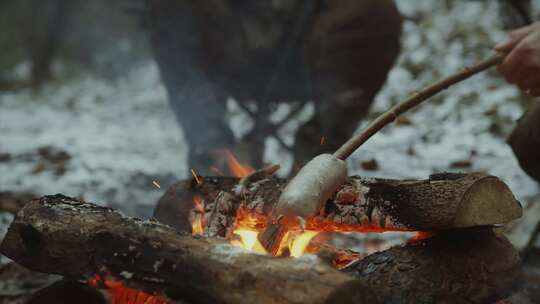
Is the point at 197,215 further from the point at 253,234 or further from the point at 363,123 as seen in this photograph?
the point at 363,123

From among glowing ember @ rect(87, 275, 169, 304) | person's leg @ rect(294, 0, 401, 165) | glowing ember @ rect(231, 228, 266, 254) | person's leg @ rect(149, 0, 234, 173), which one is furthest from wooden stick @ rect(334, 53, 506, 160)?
person's leg @ rect(149, 0, 234, 173)

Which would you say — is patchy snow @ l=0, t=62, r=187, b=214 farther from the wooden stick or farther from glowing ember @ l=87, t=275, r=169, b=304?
the wooden stick

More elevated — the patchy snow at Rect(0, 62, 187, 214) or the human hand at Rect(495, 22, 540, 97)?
the human hand at Rect(495, 22, 540, 97)

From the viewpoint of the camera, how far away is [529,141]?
7.85 ft

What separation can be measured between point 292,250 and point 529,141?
136cm

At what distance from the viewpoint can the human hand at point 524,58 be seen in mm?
1982

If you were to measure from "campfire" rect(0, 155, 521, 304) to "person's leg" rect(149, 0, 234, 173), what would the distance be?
171cm

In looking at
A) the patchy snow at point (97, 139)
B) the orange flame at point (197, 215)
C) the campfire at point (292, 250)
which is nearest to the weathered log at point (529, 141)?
the campfire at point (292, 250)

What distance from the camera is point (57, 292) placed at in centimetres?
143

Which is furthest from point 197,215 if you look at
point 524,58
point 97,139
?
point 97,139

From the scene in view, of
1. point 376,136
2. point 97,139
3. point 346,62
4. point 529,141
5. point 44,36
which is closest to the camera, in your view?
point 529,141

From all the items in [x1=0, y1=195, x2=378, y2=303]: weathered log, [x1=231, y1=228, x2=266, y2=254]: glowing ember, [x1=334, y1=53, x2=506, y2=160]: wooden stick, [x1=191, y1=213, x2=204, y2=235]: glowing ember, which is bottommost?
[x1=231, y1=228, x2=266, y2=254]: glowing ember

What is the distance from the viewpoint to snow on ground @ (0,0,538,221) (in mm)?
3996

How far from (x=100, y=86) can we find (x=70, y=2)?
1.82 m
